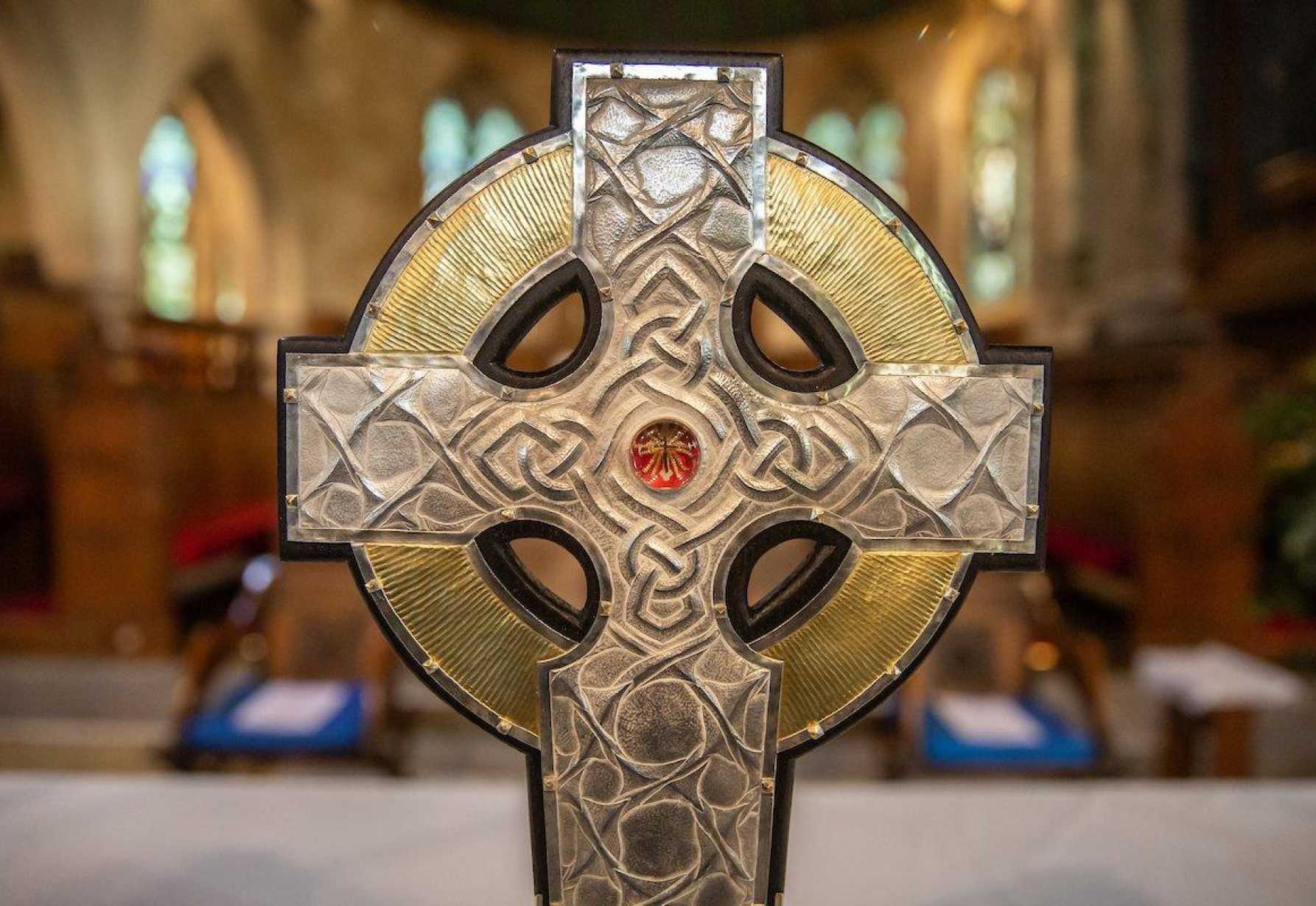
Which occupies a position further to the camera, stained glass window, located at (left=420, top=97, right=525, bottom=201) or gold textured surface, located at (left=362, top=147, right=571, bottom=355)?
stained glass window, located at (left=420, top=97, right=525, bottom=201)

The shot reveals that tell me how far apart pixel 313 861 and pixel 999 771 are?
1678mm

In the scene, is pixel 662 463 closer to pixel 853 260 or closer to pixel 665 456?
pixel 665 456

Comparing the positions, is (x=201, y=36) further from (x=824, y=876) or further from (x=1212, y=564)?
(x=1212, y=564)

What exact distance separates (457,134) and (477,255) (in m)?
6.50

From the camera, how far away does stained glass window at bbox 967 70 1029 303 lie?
18.6ft

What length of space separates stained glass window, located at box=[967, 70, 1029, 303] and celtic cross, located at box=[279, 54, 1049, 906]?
509 centimetres

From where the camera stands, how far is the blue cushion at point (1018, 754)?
2.06 m

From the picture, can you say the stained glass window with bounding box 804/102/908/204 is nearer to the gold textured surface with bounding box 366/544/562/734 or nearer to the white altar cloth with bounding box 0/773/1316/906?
the white altar cloth with bounding box 0/773/1316/906

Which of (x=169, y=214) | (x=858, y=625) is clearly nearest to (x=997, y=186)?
(x=858, y=625)

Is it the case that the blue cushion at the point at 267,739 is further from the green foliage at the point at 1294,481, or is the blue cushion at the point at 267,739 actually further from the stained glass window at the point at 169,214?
the stained glass window at the point at 169,214

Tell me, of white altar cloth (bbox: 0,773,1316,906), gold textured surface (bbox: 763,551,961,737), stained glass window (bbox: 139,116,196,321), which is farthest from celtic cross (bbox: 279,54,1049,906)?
stained glass window (bbox: 139,116,196,321)

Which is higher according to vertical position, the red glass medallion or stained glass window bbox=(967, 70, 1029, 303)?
stained glass window bbox=(967, 70, 1029, 303)

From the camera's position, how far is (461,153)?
262 inches

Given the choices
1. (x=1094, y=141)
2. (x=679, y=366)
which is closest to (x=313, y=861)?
(x=679, y=366)
